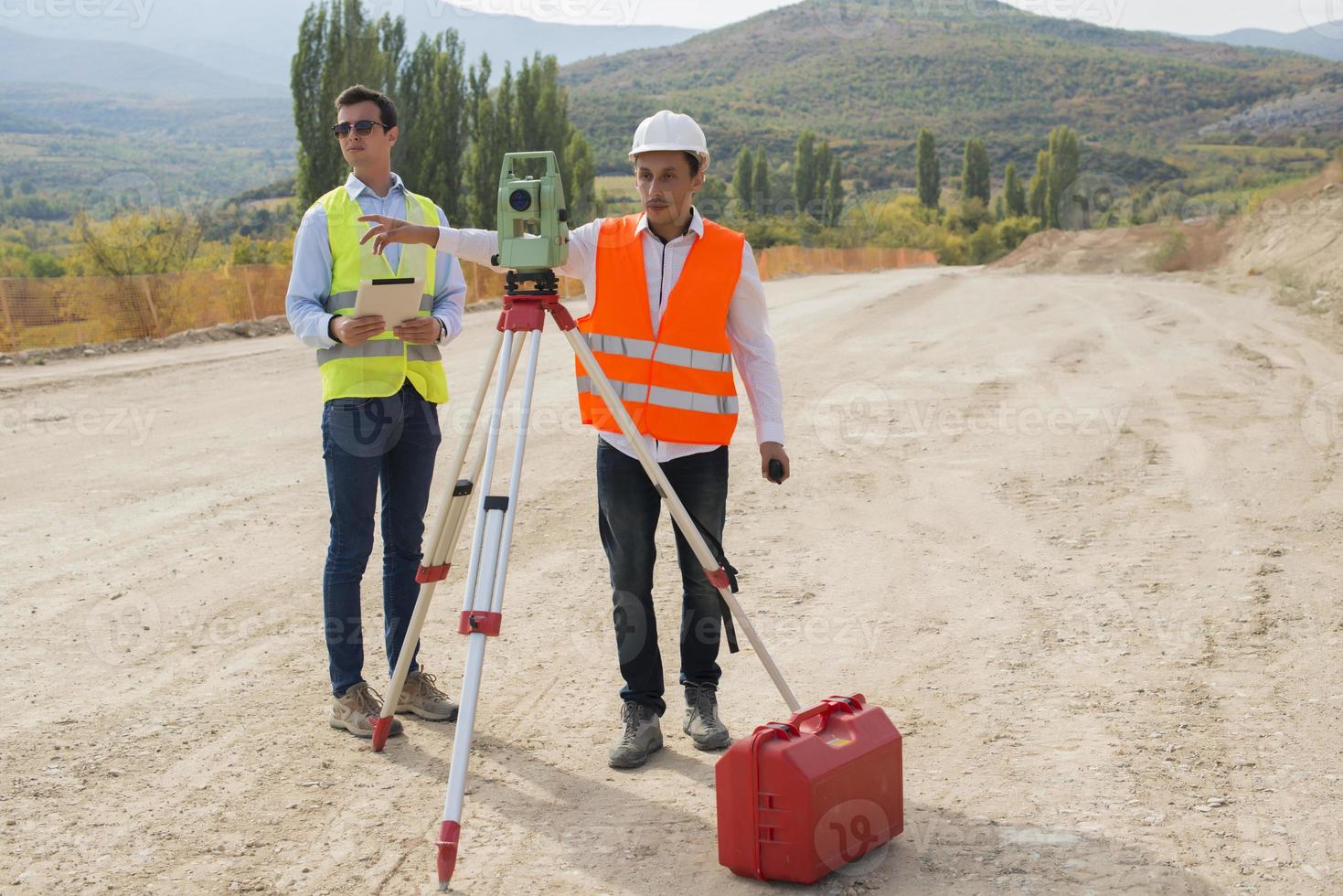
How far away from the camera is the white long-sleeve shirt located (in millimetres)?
3504

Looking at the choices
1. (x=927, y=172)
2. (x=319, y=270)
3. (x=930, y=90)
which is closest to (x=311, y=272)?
(x=319, y=270)

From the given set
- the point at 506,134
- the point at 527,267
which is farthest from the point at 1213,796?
the point at 506,134

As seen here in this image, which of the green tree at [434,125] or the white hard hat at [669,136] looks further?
the green tree at [434,125]

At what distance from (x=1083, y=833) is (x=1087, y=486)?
4.42 meters

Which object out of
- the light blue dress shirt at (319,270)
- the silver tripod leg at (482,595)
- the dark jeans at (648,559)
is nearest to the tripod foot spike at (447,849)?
the silver tripod leg at (482,595)

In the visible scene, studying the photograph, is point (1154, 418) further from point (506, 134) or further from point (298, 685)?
point (506, 134)

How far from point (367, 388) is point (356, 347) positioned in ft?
0.46

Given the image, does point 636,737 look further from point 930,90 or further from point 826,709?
point 930,90

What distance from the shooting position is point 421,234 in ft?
10.4

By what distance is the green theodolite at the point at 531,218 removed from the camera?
301 cm

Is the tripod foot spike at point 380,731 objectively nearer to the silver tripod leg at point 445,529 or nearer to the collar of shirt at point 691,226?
the silver tripod leg at point 445,529

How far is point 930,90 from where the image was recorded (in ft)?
512

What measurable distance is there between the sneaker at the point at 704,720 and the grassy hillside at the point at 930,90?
10463cm

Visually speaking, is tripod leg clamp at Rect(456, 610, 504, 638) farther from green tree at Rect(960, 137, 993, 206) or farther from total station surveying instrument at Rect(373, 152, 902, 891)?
green tree at Rect(960, 137, 993, 206)
